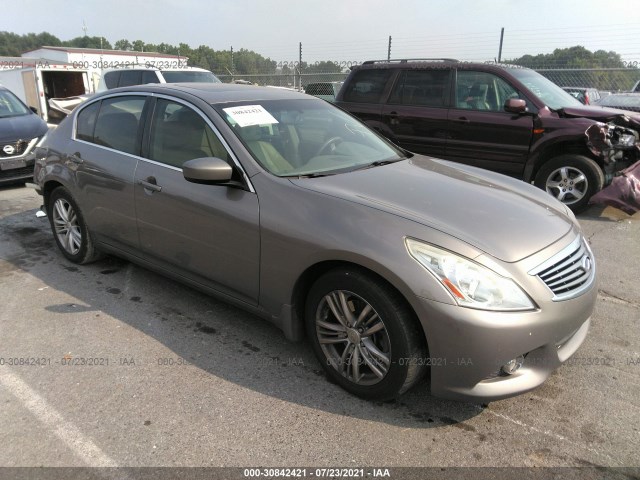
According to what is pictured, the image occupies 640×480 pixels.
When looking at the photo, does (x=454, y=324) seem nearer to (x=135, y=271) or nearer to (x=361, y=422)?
(x=361, y=422)

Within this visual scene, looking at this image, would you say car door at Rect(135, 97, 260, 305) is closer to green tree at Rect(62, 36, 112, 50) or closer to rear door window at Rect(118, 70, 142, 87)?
Answer: rear door window at Rect(118, 70, 142, 87)

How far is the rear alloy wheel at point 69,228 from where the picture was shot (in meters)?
4.43

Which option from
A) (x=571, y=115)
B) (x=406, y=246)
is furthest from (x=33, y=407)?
(x=571, y=115)

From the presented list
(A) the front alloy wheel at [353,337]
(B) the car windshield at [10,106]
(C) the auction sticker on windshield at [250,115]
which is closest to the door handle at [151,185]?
(C) the auction sticker on windshield at [250,115]

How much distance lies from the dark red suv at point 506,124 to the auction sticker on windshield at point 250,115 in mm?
3997

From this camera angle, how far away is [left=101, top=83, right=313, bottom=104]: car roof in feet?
11.7

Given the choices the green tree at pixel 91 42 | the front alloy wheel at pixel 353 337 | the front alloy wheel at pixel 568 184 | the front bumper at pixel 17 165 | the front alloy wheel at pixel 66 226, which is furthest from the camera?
the green tree at pixel 91 42

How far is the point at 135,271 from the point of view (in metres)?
4.53

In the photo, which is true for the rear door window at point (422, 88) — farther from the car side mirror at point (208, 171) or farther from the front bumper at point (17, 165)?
the front bumper at point (17, 165)

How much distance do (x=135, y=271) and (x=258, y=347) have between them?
1.81m

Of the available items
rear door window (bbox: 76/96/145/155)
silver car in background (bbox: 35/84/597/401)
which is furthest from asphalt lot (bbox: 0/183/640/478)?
rear door window (bbox: 76/96/145/155)

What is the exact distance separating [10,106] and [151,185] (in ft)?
22.2

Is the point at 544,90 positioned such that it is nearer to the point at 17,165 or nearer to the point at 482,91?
the point at 482,91

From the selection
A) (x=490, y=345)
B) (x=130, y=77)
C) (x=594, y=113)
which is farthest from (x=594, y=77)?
(x=490, y=345)
